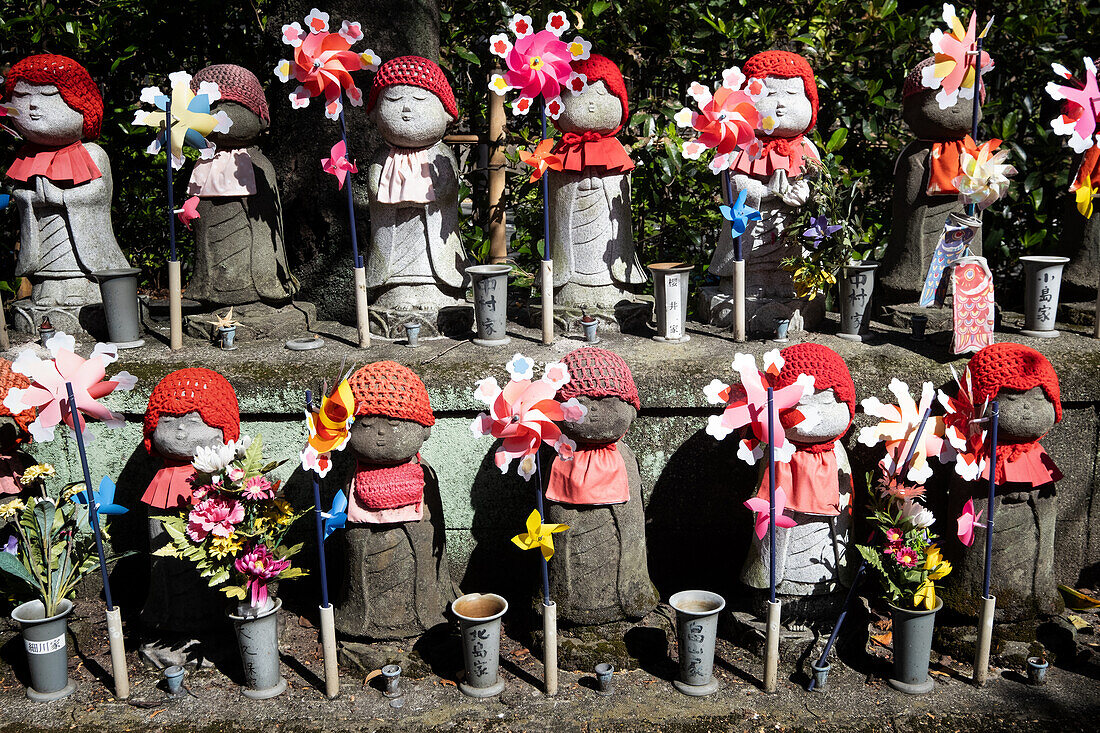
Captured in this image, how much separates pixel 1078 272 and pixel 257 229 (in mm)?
4098

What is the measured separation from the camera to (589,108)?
4867mm

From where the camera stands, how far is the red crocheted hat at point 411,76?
4828mm

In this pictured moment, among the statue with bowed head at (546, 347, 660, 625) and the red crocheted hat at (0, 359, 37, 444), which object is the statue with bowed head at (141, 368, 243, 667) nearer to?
the red crocheted hat at (0, 359, 37, 444)

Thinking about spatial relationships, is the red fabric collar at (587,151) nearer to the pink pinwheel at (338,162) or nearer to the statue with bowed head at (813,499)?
the pink pinwheel at (338,162)

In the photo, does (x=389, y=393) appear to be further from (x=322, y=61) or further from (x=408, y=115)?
(x=322, y=61)

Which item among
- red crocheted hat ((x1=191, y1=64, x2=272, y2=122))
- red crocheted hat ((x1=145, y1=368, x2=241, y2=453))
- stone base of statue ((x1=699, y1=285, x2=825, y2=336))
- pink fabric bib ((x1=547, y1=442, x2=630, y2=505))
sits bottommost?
pink fabric bib ((x1=547, y1=442, x2=630, y2=505))

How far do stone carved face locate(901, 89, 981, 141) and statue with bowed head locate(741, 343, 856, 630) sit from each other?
4.71 feet

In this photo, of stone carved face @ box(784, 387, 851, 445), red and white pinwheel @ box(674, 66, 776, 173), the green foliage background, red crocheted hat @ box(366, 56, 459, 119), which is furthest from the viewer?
the green foliage background

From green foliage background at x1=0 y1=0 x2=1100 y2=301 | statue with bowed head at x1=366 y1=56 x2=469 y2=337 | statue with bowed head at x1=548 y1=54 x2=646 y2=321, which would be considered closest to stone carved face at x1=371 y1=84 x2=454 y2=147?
statue with bowed head at x1=366 y1=56 x2=469 y2=337

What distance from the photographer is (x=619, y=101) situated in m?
4.95

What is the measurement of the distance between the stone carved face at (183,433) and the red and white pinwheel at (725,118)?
230 cm

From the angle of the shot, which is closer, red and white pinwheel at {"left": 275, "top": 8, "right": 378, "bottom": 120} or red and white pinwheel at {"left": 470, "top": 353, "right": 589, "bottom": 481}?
red and white pinwheel at {"left": 470, "top": 353, "right": 589, "bottom": 481}

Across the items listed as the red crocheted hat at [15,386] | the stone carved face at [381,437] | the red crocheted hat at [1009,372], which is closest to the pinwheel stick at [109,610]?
the red crocheted hat at [15,386]

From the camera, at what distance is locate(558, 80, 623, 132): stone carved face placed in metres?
4.86
